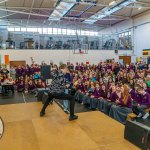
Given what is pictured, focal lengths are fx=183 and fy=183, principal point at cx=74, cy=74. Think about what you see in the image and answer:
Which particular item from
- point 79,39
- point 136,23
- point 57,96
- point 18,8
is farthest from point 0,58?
point 136,23

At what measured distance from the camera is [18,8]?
13.5 m

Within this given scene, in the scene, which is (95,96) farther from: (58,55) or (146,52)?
(146,52)

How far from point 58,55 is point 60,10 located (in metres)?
3.55

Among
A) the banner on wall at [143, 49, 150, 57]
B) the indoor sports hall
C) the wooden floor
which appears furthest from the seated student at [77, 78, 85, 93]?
the banner on wall at [143, 49, 150, 57]

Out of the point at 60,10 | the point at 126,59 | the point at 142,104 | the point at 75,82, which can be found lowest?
the point at 142,104

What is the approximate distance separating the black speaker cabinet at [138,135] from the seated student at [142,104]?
1887 millimetres

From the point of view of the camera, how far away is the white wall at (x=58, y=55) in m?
14.1

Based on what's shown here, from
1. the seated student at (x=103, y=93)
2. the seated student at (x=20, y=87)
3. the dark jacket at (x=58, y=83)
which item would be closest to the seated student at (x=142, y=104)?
the seated student at (x=103, y=93)

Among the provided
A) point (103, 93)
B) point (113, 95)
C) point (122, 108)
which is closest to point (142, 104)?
point (122, 108)

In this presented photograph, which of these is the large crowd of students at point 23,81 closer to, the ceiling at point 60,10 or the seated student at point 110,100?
the ceiling at point 60,10

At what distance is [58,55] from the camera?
14.9 meters

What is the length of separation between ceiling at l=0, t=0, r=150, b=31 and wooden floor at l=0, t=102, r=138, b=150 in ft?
25.7

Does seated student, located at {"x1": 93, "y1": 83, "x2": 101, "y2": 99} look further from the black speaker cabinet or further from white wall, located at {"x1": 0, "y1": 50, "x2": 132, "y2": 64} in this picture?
white wall, located at {"x1": 0, "y1": 50, "x2": 132, "y2": 64}

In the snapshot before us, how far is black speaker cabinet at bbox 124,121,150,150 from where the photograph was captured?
9.02 ft
